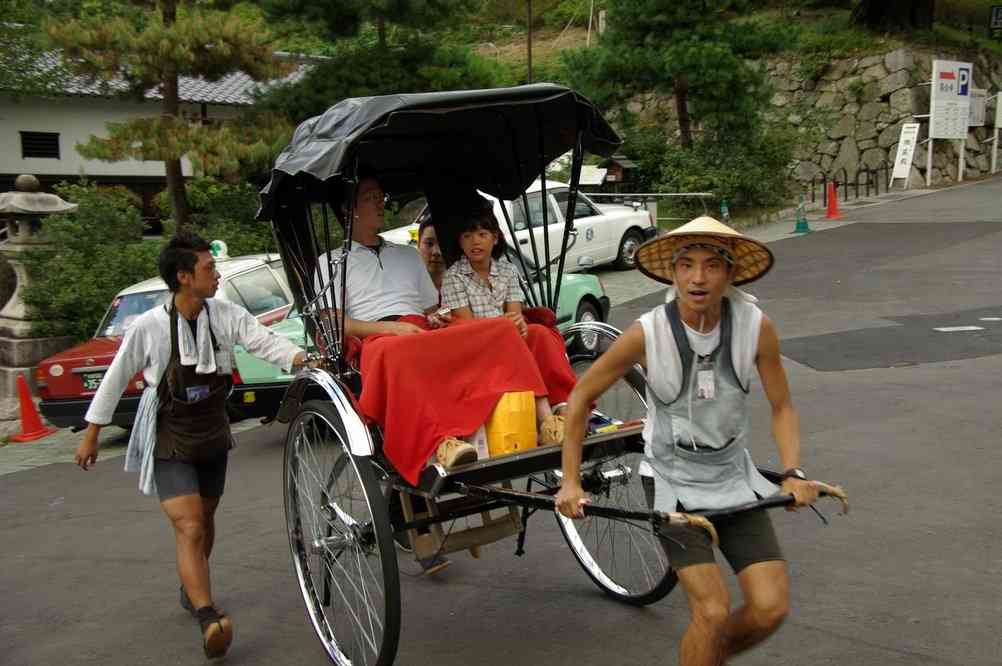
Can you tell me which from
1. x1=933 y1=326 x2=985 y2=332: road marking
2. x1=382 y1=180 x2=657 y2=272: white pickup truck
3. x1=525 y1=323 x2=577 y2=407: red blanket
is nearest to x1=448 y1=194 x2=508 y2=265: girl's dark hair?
x1=525 y1=323 x2=577 y2=407: red blanket

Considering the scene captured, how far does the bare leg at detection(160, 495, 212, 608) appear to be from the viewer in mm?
4395

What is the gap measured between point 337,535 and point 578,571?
1.44 m

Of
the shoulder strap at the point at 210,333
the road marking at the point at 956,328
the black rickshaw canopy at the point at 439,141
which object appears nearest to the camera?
the black rickshaw canopy at the point at 439,141

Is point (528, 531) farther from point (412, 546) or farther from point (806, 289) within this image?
point (806, 289)

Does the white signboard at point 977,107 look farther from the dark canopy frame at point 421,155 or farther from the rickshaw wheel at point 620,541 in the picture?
the rickshaw wheel at point 620,541

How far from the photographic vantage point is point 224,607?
5.00 meters

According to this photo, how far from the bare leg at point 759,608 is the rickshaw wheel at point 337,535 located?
120cm

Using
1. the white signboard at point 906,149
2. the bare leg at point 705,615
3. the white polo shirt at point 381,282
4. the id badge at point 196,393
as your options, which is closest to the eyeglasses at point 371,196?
the white polo shirt at point 381,282

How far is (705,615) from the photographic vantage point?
3.05 m

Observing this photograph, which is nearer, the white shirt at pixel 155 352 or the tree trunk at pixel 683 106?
the white shirt at pixel 155 352

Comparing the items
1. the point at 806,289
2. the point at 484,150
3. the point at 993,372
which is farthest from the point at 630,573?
the point at 806,289

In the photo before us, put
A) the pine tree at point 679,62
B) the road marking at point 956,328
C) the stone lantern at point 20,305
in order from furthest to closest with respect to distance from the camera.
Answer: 1. the pine tree at point 679,62
2. the stone lantern at point 20,305
3. the road marking at point 956,328

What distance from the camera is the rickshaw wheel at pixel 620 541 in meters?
4.48

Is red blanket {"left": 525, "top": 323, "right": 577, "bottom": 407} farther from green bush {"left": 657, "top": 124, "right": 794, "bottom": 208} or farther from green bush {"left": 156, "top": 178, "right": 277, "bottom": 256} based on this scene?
green bush {"left": 657, "top": 124, "right": 794, "bottom": 208}
